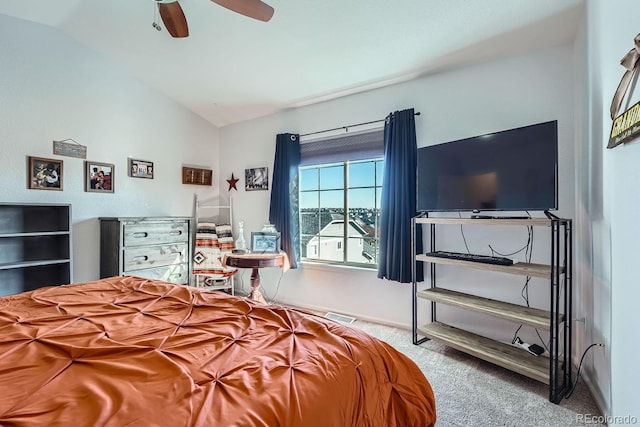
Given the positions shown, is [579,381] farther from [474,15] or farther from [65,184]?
[65,184]

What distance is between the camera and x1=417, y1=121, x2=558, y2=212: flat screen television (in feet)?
6.11

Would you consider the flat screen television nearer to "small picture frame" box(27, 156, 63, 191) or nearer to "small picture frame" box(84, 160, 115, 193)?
"small picture frame" box(84, 160, 115, 193)

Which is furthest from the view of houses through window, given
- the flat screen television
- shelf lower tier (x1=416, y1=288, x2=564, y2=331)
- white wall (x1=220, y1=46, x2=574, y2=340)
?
shelf lower tier (x1=416, y1=288, x2=564, y2=331)

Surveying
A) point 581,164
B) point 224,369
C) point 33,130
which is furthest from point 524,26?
point 33,130

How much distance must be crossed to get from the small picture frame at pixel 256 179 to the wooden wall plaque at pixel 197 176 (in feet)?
1.82

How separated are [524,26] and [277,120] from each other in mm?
2519

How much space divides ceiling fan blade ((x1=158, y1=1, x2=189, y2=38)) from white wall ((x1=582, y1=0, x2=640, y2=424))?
233 centimetres

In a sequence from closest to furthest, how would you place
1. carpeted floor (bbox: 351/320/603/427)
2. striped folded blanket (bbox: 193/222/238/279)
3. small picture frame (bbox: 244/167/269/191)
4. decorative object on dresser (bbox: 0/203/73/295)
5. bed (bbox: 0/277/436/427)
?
bed (bbox: 0/277/436/427), carpeted floor (bbox: 351/320/603/427), decorative object on dresser (bbox: 0/203/73/295), striped folded blanket (bbox: 193/222/238/279), small picture frame (bbox: 244/167/269/191)

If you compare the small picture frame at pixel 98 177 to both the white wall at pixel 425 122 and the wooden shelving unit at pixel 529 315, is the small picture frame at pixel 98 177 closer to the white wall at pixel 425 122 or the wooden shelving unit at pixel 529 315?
the white wall at pixel 425 122

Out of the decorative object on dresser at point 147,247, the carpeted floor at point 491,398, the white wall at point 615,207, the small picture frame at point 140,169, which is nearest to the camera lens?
the white wall at point 615,207

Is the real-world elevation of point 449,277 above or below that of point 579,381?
above

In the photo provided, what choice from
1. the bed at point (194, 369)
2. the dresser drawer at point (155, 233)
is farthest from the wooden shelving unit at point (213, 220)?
the bed at point (194, 369)

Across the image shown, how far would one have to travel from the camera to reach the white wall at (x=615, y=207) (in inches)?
49.3

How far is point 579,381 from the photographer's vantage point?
1988 millimetres
